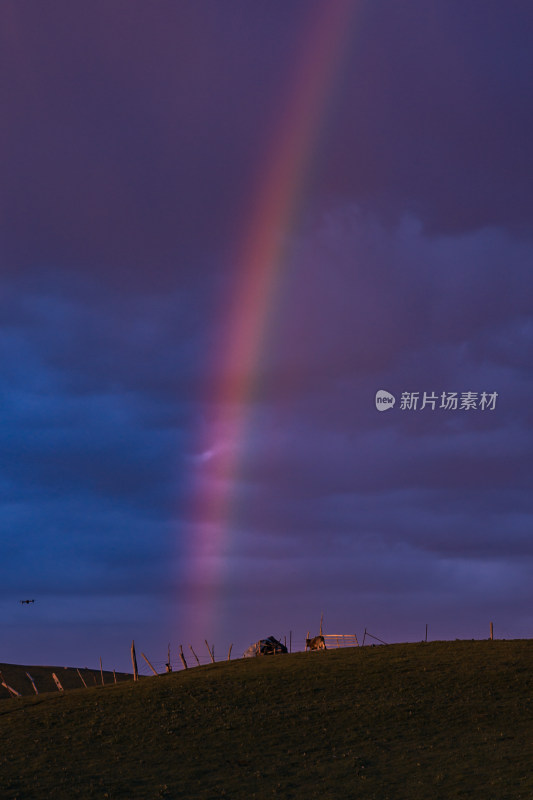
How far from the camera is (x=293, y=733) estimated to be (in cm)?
4634

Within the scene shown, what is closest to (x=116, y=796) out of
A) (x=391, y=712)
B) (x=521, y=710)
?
(x=391, y=712)

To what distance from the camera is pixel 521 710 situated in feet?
166

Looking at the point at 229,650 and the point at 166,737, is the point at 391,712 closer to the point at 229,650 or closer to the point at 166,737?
the point at 166,737

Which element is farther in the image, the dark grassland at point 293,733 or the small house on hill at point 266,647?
the small house on hill at point 266,647

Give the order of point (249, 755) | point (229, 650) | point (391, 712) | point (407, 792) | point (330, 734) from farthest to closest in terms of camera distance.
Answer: point (229, 650) → point (391, 712) → point (330, 734) → point (249, 755) → point (407, 792)

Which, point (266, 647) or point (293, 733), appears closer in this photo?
point (293, 733)

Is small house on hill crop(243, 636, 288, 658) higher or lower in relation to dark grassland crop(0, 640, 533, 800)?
higher

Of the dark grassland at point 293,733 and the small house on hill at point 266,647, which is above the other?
the small house on hill at point 266,647

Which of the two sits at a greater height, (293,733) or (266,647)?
(266,647)

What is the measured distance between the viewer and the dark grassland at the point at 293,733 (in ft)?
123

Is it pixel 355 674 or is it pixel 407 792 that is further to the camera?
pixel 355 674

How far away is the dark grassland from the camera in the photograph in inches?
1480

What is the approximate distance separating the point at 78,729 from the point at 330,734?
16.0m

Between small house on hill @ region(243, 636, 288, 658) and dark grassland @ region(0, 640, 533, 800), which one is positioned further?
small house on hill @ region(243, 636, 288, 658)
